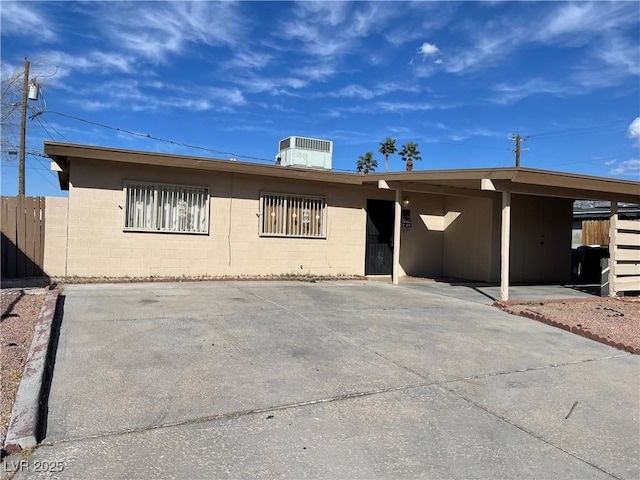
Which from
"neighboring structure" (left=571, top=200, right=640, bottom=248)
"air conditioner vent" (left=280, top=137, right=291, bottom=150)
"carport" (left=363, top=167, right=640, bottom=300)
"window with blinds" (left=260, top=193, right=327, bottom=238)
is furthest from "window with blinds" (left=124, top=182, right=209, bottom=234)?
"neighboring structure" (left=571, top=200, right=640, bottom=248)

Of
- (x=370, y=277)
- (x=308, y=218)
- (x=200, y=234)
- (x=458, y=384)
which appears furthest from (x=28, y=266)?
(x=458, y=384)

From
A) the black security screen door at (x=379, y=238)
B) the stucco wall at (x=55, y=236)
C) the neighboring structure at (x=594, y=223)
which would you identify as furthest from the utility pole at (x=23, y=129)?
the neighboring structure at (x=594, y=223)

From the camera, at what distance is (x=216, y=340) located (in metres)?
6.03

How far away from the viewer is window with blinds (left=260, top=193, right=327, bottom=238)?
494 inches

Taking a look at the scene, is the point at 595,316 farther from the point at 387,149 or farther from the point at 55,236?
the point at 387,149

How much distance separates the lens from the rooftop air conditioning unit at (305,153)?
696 inches

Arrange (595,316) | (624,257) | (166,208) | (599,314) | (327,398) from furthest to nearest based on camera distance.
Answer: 1. (624,257)
2. (166,208)
3. (599,314)
4. (595,316)
5. (327,398)

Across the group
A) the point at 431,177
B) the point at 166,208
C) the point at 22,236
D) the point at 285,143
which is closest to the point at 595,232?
the point at 285,143

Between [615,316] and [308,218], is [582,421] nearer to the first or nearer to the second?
[615,316]

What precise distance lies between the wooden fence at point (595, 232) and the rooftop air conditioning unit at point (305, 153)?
13643 millimetres

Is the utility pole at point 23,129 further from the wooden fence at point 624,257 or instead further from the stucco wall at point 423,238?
the wooden fence at point 624,257

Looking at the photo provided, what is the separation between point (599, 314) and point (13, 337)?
9.35 metres

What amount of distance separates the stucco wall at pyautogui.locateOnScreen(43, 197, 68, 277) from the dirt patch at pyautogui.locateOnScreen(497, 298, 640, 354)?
29.8 ft

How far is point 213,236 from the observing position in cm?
1187
